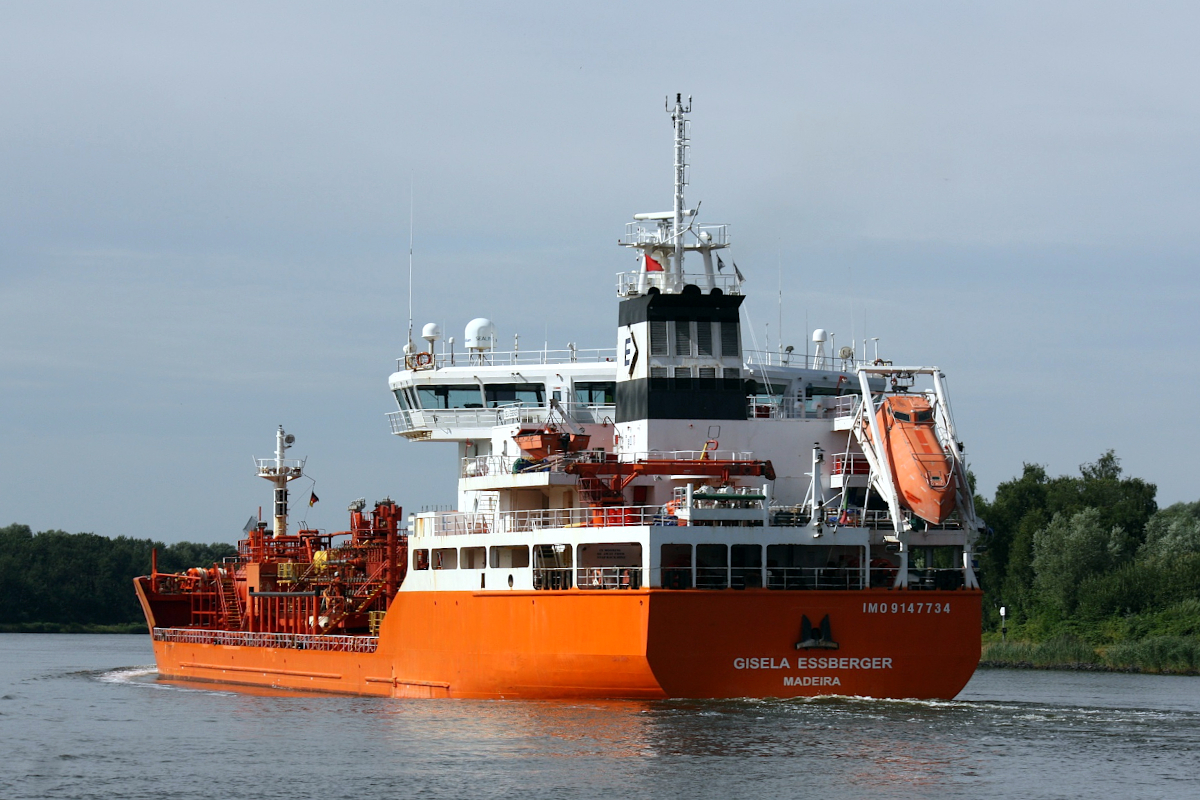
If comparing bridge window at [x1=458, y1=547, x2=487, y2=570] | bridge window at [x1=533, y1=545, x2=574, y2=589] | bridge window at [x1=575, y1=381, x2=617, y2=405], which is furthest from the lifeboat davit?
bridge window at [x1=575, y1=381, x2=617, y2=405]

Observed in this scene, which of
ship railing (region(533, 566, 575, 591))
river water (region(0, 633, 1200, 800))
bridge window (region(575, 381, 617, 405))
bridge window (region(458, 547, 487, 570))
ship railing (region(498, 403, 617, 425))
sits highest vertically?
bridge window (region(575, 381, 617, 405))

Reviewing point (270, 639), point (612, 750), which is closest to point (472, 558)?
point (612, 750)

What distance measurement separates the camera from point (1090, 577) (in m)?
61.0

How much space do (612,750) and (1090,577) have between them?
1527 inches

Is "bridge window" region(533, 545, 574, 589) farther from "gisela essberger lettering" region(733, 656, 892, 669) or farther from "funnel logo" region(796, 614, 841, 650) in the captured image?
"funnel logo" region(796, 614, 841, 650)

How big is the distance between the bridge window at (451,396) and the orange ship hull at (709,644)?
7.91m

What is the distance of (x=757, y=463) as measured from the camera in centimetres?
3225

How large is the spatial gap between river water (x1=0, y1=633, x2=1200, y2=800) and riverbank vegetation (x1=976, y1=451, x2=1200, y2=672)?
2043cm

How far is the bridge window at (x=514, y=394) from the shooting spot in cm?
3984

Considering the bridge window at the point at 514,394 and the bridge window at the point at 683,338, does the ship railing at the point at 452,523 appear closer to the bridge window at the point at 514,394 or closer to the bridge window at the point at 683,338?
the bridge window at the point at 514,394

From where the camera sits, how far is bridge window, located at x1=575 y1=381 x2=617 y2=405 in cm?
3934

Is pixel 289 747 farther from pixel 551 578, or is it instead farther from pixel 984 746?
pixel 984 746

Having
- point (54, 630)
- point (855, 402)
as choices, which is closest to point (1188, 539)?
point (855, 402)

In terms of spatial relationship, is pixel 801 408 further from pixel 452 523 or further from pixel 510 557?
pixel 452 523
